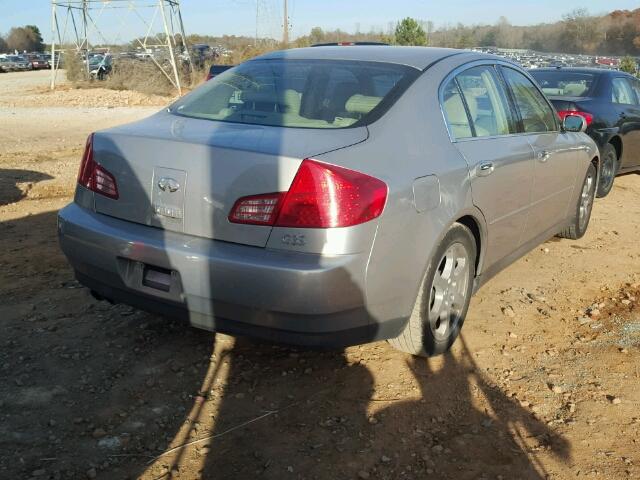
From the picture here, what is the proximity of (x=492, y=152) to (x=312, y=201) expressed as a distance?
1547 mm

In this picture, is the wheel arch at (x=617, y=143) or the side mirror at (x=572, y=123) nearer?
the side mirror at (x=572, y=123)

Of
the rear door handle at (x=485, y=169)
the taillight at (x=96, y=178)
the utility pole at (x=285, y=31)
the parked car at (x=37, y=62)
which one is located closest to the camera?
the taillight at (x=96, y=178)

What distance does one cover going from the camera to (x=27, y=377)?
3422mm

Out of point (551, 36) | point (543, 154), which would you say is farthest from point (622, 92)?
point (551, 36)

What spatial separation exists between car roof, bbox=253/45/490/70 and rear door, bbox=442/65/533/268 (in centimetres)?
19

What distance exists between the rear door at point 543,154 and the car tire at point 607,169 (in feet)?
10.9

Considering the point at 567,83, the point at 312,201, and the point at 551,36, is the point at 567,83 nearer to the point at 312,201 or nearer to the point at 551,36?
the point at 312,201

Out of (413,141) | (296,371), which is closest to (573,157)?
(413,141)

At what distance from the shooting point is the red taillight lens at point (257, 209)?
2848mm

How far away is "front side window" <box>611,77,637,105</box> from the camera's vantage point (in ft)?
28.0

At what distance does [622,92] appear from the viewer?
8766 mm

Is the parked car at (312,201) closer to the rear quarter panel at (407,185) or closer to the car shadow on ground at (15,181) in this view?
the rear quarter panel at (407,185)

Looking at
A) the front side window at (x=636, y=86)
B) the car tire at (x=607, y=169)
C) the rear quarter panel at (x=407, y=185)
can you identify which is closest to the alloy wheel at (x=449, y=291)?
the rear quarter panel at (x=407, y=185)

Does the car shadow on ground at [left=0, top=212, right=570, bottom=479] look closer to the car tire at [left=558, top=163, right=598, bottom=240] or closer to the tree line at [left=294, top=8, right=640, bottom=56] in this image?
the car tire at [left=558, top=163, right=598, bottom=240]
